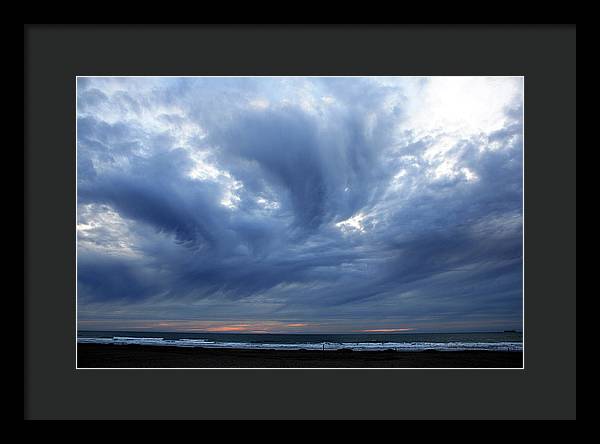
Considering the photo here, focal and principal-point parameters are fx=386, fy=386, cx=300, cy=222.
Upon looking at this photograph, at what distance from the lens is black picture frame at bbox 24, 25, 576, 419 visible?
10.9 ft

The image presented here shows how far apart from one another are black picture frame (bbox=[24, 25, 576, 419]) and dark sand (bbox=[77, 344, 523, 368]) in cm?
130

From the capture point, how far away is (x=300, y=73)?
11.5ft

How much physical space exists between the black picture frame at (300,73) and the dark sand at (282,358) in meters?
1.30

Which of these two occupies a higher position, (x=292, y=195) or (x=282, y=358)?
(x=292, y=195)

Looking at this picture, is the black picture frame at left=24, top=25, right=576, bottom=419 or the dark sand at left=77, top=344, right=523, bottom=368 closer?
the black picture frame at left=24, top=25, right=576, bottom=419

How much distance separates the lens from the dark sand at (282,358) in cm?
493

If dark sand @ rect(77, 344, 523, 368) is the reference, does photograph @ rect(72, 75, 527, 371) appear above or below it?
above

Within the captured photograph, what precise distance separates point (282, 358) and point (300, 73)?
398cm

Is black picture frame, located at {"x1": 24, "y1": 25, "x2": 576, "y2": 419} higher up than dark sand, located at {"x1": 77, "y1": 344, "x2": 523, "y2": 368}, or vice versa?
black picture frame, located at {"x1": 24, "y1": 25, "x2": 576, "y2": 419}

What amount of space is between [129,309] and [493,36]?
5.14m

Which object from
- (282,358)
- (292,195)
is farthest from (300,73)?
(282,358)

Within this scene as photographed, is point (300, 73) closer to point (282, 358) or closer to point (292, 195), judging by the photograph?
point (292, 195)
